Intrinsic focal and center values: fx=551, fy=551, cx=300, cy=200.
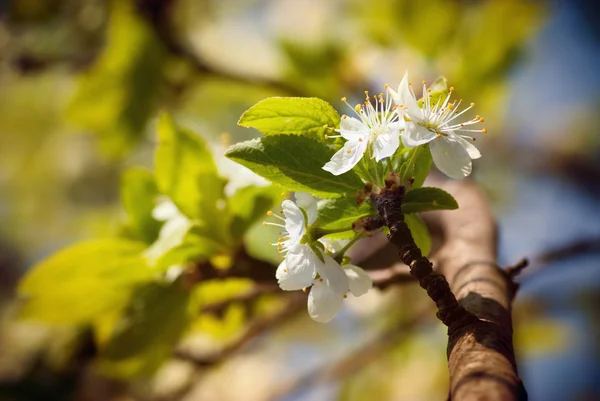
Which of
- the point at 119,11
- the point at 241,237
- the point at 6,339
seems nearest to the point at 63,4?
the point at 119,11

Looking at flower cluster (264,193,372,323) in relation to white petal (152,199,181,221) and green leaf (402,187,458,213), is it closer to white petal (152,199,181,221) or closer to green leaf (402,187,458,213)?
green leaf (402,187,458,213)

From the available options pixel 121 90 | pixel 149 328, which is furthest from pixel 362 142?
pixel 121 90

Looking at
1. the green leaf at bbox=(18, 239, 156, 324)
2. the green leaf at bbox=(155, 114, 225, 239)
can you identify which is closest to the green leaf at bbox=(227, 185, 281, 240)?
the green leaf at bbox=(155, 114, 225, 239)

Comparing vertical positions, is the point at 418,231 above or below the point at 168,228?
below

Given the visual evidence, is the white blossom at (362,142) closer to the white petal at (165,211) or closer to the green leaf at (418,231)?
the green leaf at (418,231)

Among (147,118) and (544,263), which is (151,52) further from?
(544,263)

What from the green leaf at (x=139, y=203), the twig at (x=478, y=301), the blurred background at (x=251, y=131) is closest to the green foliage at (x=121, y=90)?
the blurred background at (x=251, y=131)

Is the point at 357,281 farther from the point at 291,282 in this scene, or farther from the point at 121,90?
the point at 121,90
